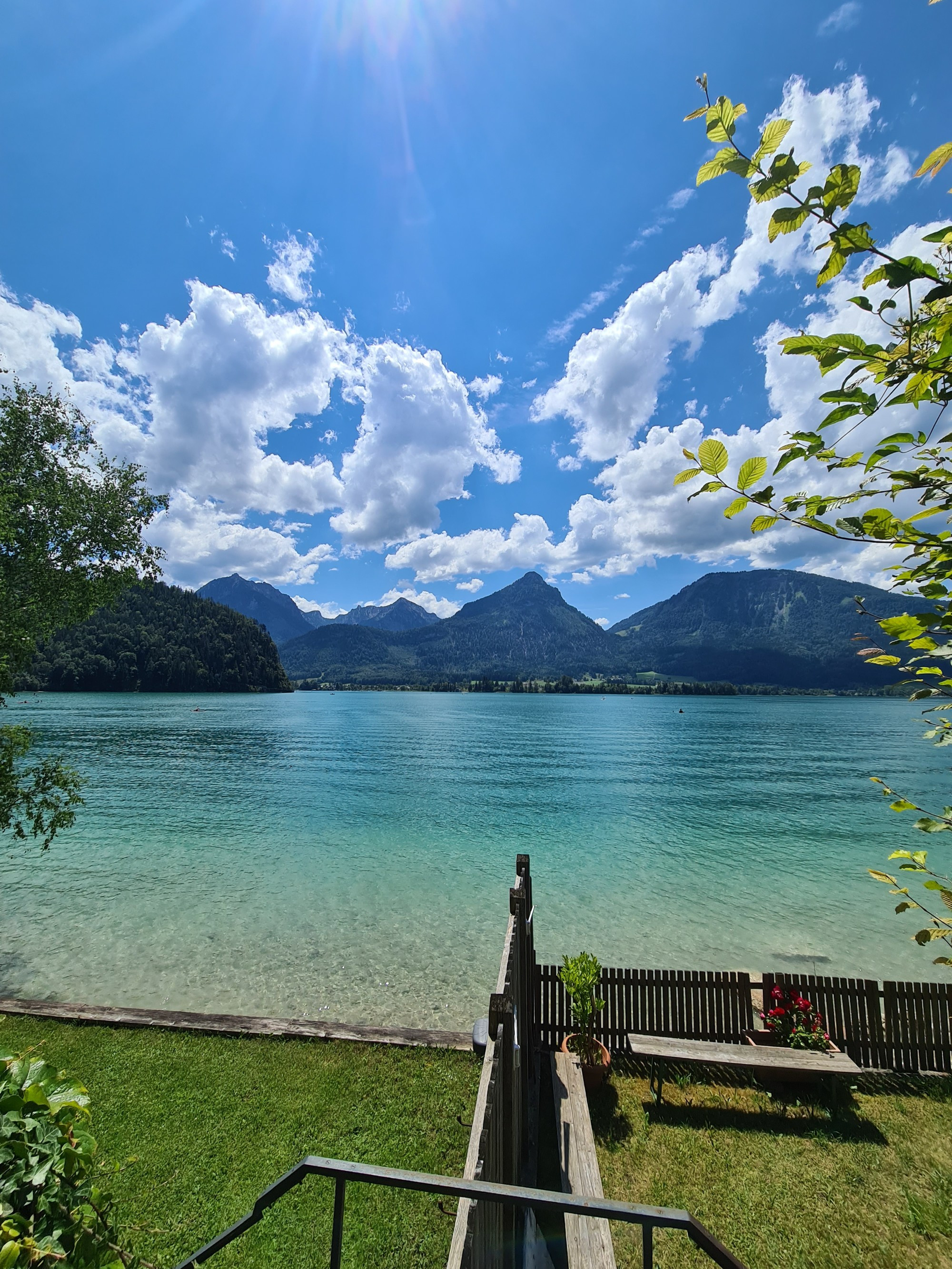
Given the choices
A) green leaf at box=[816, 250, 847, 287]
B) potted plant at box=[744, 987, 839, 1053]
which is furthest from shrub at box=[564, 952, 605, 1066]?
green leaf at box=[816, 250, 847, 287]

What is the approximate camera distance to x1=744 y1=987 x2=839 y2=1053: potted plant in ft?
25.5

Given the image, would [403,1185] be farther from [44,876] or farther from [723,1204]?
[44,876]

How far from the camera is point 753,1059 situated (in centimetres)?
737

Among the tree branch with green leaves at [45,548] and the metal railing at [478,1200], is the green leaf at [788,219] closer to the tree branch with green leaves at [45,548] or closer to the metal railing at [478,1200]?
the metal railing at [478,1200]

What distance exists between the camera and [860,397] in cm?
172

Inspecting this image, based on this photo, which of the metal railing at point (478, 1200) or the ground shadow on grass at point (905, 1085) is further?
the ground shadow on grass at point (905, 1085)

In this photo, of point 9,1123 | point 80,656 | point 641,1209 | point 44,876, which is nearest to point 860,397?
point 641,1209

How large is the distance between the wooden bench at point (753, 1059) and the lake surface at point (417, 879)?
4.26 m

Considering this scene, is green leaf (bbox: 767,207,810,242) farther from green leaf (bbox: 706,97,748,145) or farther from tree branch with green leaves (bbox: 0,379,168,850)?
tree branch with green leaves (bbox: 0,379,168,850)

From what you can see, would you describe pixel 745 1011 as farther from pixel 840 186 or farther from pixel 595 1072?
pixel 840 186

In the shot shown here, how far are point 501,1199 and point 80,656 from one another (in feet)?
652

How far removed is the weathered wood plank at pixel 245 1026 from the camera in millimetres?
8109

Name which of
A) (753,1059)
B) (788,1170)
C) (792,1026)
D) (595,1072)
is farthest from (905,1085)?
(595,1072)

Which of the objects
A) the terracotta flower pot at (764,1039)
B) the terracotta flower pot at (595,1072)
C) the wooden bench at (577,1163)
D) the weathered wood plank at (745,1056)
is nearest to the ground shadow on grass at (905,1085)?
the terracotta flower pot at (764,1039)
